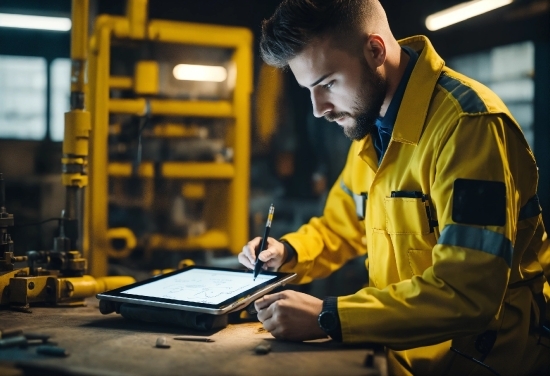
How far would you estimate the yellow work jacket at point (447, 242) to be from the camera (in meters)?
1.33

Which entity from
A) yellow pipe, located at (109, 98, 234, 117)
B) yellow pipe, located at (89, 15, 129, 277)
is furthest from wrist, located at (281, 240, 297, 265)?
yellow pipe, located at (109, 98, 234, 117)

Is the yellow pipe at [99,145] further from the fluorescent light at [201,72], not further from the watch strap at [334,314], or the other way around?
the watch strap at [334,314]

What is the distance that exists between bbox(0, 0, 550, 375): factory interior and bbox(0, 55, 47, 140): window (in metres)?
0.01

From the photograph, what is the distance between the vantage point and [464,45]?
4395 mm

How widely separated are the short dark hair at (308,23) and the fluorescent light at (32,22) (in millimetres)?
2456

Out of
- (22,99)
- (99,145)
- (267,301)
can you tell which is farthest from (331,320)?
Answer: (22,99)

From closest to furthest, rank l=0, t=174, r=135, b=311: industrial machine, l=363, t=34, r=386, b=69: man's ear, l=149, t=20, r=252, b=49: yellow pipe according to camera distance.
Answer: l=363, t=34, r=386, b=69: man's ear < l=0, t=174, r=135, b=311: industrial machine < l=149, t=20, r=252, b=49: yellow pipe

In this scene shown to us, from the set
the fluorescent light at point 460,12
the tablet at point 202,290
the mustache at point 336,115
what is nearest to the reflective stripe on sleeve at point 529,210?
the mustache at point 336,115

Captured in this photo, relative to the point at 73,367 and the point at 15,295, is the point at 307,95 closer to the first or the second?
the point at 15,295

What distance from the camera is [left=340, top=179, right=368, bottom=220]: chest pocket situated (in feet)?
6.52

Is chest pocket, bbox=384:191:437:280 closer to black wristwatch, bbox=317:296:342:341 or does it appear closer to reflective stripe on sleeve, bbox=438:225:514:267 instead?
reflective stripe on sleeve, bbox=438:225:514:267

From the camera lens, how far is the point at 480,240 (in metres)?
1.34

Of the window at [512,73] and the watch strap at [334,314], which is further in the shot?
the window at [512,73]

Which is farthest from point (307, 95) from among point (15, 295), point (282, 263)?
point (15, 295)
